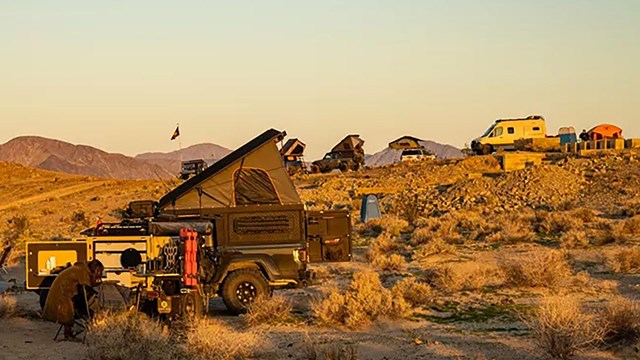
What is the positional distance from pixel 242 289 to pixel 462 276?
205 inches

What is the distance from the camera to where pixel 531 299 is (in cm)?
1641

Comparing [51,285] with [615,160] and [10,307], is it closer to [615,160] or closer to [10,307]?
[10,307]

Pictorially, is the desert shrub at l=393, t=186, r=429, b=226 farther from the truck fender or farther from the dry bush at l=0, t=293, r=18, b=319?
the dry bush at l=0, t=293, r=18, b=319

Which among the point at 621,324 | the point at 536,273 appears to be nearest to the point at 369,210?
the point at 536,273

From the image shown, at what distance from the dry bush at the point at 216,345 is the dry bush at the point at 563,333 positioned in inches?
150

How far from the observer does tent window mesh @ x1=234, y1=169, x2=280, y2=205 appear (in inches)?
621

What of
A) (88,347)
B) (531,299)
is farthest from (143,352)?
(531,299)

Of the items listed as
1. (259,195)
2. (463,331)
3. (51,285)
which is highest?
(259,195)

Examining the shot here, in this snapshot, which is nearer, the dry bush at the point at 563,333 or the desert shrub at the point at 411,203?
the dry bush at the point at 563,333

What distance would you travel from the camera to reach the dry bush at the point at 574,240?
25.1 metres

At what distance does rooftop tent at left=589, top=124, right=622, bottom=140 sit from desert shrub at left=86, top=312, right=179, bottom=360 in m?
51.7

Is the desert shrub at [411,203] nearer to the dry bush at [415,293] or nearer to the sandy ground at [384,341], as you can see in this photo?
the dry bush at [415,293]

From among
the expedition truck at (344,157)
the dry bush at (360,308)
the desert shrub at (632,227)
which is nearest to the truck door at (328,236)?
the dry bush at (360,308)

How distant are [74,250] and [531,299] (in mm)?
8221
